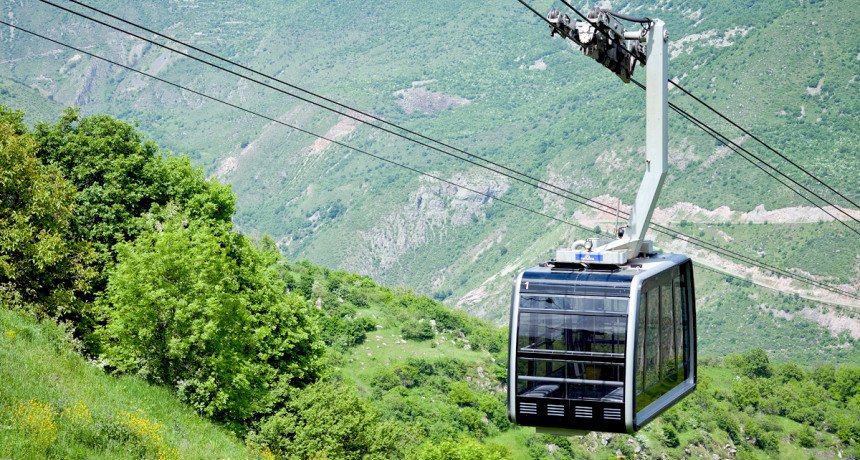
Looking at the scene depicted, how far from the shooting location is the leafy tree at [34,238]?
32594mm

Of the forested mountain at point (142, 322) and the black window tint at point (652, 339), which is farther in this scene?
the forested mountain at point (142, 322)

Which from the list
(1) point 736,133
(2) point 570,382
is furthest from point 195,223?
(1) point 736,133

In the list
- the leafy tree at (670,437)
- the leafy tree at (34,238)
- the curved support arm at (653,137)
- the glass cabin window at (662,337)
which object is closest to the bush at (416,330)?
the leafy tree at (670,437)

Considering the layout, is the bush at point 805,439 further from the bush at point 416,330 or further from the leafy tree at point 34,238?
the leafy tree at point 34,238

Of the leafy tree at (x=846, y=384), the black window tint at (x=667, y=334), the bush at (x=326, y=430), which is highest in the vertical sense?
the black window tint at (x=667, y=334)

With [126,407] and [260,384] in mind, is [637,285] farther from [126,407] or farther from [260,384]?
[260,384]

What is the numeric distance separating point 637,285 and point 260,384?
21655 millimetres

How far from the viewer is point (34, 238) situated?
33625 millimetres

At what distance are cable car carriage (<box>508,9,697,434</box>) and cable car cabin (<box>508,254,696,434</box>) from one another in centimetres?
2

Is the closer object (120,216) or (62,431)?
(62,431)

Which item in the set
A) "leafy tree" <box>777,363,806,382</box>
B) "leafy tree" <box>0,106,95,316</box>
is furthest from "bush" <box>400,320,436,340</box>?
"leafy tree" <box>0,106,95,316</box>

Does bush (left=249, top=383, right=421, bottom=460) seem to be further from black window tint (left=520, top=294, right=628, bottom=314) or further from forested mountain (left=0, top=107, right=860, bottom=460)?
black window tint (left=520, top=294, right=628, bottom=314)

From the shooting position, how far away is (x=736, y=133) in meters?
190

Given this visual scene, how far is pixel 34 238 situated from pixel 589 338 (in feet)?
68.7
